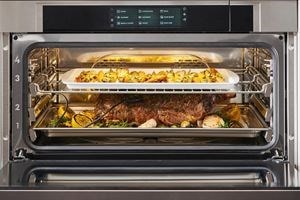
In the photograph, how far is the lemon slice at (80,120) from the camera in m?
2.05

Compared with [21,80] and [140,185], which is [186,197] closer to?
[140,185]

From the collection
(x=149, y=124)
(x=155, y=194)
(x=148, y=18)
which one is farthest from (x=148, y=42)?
(x=155, y=194)

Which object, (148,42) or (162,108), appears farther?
(162,108)

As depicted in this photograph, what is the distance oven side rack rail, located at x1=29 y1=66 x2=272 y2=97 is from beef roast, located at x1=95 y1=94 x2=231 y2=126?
10cm

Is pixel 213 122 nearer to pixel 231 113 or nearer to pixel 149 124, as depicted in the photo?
pixel 231 113

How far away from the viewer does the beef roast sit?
6.92 feet

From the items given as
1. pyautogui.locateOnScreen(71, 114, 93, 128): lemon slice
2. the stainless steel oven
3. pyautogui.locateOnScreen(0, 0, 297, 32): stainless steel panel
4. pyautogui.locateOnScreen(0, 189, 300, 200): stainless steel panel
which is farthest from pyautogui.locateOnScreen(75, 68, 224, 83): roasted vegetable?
pyautogui.locateOnScreen(0, 189, 300, 200): stainless steel panel

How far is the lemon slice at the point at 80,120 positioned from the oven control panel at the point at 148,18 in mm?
332

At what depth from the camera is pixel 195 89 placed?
198 centimetres

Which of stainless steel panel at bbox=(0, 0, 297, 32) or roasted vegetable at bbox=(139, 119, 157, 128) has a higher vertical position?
stainless steel panel at bbox=(0, 0, 297, 32)

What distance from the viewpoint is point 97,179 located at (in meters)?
1.71

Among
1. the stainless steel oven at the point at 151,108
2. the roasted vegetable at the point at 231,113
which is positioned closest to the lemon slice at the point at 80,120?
the stainless steel oven at the point at 151,108

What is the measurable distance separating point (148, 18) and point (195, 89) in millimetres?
275

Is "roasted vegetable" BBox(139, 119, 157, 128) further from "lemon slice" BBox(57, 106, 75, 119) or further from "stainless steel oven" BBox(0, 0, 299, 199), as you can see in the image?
"lemon slice" BBox(57, 106, 75, 119)
